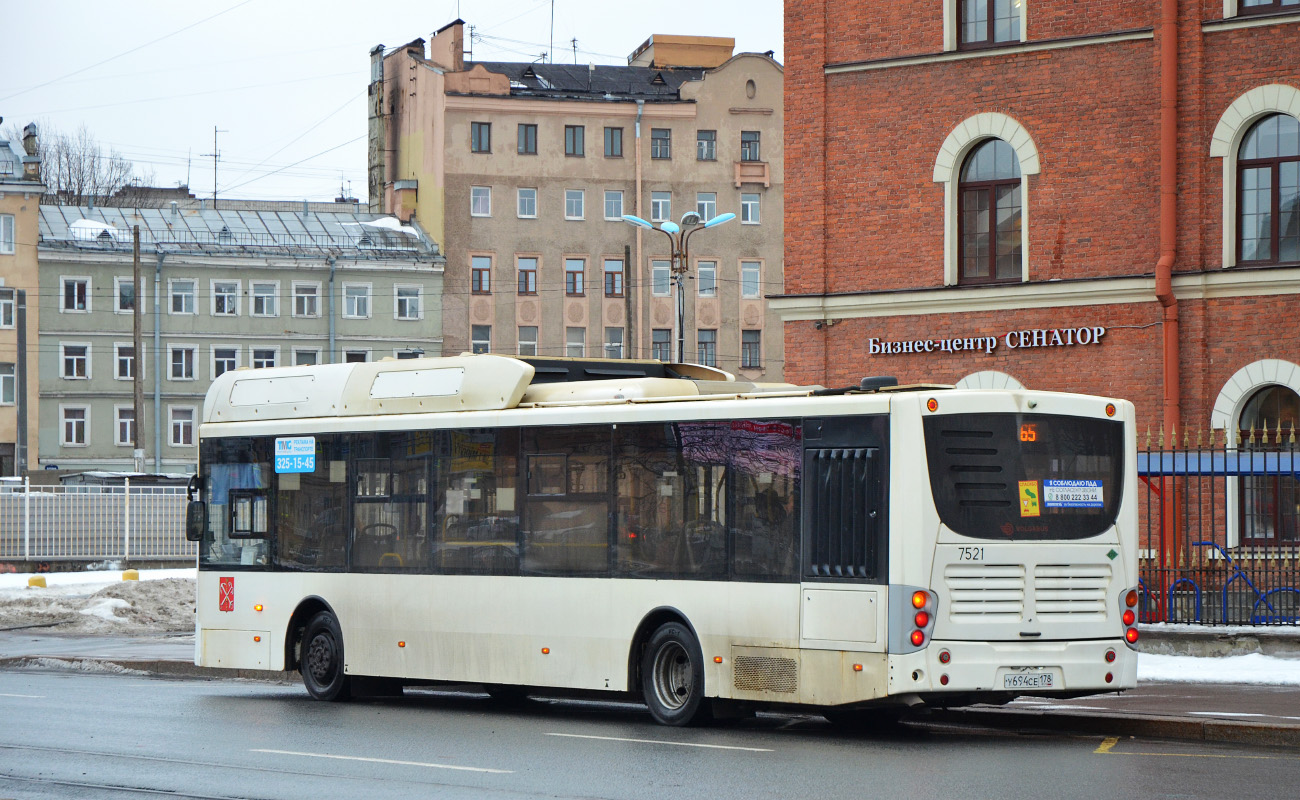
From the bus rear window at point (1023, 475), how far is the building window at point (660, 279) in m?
68.2

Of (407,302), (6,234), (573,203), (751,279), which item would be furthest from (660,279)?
(6,234)

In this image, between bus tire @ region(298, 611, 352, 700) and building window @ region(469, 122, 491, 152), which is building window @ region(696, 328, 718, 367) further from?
bus tire @ region(298, 611, 352, 700)

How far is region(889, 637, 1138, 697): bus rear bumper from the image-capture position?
12.7 metres

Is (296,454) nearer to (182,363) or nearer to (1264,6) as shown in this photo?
(1264,6)

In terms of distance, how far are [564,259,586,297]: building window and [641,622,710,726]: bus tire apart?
221 feet

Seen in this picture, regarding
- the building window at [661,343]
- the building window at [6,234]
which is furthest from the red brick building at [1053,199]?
the building window at [6,234]

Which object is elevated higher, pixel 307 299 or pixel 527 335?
pixel 307 299

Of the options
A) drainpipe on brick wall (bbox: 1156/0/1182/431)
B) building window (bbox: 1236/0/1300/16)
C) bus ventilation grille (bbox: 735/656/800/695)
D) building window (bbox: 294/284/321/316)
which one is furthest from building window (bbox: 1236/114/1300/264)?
building window (bbox: 294/284/321/316)

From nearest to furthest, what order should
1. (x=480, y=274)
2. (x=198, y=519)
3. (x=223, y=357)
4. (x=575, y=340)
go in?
(x=198, y=519)
(x=223, y=357)
(x=480, y=274)
(x=575, y=340)

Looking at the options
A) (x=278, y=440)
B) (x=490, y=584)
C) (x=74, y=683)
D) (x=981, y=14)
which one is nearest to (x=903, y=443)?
(x=490, y=584)

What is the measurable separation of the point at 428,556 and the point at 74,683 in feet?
17.6

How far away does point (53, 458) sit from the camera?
2896 inches

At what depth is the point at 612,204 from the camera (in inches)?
3231

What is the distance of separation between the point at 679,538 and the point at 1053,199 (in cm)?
1361
